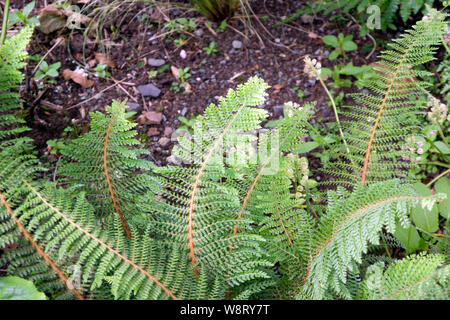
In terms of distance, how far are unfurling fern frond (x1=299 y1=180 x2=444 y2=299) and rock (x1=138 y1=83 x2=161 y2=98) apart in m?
1.36

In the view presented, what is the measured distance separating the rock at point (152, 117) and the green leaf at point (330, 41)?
1.01 meters

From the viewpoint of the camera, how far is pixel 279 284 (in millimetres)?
1151

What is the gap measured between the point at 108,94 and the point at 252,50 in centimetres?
87

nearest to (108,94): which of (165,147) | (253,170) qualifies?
(165,147)

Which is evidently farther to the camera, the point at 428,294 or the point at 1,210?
the point at 1,210

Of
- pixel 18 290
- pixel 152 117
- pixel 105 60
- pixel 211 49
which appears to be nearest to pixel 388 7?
pixel 211 49

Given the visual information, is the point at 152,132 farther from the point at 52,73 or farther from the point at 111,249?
the point at 111,249

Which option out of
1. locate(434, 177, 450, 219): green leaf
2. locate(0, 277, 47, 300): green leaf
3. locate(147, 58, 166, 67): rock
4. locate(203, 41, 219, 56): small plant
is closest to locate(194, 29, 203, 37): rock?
locate(203, 41, 219, 56): small plant

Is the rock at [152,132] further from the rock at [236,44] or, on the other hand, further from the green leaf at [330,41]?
the green leaf at [330,41]

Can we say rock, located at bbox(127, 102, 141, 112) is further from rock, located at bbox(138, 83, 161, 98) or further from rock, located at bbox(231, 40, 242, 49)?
rock, located at bbox(231, 40, 242, 49)

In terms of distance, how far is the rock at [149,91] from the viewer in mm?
2146

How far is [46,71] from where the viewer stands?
2127 millimetres

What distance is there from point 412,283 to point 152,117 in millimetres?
1512
